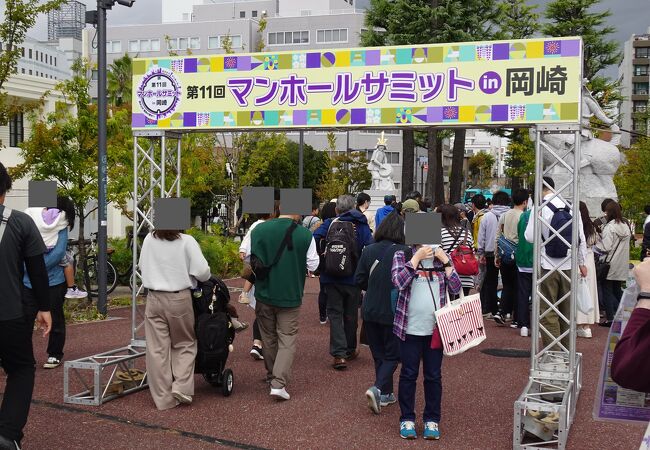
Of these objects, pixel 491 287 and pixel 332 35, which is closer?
pixel 491 287

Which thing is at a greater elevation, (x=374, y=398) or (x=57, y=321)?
(x=57, y=321)

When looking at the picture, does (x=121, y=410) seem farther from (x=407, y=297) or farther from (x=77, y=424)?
(x=407, y=297)

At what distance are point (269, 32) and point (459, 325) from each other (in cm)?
7750

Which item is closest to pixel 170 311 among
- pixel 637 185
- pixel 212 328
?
pixel 212 328

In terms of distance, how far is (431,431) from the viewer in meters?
5.81

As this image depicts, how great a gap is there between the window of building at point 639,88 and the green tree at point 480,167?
21573mm

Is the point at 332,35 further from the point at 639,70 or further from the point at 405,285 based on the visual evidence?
the point at 405,285

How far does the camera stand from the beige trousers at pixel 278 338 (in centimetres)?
687

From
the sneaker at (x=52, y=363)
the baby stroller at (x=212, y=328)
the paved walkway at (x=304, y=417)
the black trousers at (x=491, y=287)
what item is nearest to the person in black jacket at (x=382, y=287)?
the paved walkway at (x=304, y=417)

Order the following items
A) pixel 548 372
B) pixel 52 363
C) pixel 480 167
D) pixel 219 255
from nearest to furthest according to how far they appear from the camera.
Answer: pixel 548 372, pixel 52 363, pixel 219 255, pixel 480 167

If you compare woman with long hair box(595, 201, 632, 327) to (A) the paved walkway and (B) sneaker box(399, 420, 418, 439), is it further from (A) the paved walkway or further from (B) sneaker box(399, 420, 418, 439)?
(B) sneaker box(399, 420, 418, 439)

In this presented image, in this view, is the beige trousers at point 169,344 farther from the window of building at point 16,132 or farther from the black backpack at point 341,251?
the window of building at point 16,132

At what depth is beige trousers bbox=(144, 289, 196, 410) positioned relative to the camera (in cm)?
655

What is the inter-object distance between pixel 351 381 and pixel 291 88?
9.96 ft
